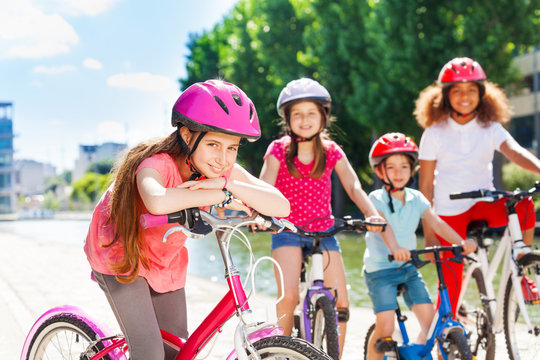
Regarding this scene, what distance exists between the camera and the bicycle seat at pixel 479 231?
4277 millimetres

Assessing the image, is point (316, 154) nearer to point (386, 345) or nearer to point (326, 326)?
point (326, 326)

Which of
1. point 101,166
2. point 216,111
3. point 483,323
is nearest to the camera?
point 216,111

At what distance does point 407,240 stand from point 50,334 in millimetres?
2215

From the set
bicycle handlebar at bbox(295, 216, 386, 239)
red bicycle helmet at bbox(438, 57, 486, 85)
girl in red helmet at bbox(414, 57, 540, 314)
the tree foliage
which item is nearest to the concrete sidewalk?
bicycle handlebar at bbox(295, 216, 386, 239)

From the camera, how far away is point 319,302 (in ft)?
11.6

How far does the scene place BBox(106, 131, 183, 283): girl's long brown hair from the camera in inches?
99.7

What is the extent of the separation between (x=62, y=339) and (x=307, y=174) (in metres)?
1.76

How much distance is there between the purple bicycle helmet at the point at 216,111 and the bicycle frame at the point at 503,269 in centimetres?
221

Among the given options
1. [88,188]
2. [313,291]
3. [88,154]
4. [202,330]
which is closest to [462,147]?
[313,291]

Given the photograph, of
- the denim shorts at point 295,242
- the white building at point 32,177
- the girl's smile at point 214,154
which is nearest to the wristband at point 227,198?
the girl's smile at point 214,154

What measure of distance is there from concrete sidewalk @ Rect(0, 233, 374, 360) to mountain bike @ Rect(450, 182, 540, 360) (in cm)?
111

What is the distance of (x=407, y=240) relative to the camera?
13.3ft

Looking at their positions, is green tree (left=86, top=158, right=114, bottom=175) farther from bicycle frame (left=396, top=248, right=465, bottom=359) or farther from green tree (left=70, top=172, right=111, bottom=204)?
bicycle frame (left=396, top=248, right=465, bottom=359)

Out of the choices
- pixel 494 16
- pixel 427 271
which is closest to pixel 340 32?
pixel 494 16
